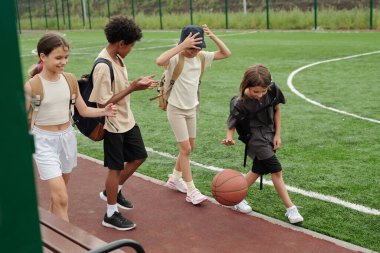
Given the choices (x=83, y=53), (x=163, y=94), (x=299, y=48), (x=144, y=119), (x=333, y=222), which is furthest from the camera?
(x=83, y=53)

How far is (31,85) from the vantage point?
463 centimetres

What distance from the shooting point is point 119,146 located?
17.7 ft

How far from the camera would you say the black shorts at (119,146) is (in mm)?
5355

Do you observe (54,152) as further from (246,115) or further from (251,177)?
(251,177)

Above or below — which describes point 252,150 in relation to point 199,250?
above

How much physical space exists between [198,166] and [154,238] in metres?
2.26

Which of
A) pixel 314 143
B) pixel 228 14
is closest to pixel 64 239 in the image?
pixel 314 143

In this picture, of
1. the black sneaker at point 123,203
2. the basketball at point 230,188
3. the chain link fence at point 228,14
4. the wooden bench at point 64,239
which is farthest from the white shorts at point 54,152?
the chain link fence at point 228,14

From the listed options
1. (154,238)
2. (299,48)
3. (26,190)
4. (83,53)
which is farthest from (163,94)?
(83,53)

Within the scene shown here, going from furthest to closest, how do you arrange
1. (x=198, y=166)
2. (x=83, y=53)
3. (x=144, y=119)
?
1. (x=83, y=53)
2. (x=144, y=119)
3. (x=198, y=166)

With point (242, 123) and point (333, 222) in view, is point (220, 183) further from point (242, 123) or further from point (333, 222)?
point (333, 222)

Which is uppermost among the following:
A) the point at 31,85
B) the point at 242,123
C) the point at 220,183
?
the point at 31,85

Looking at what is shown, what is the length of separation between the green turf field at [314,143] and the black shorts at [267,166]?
423 mm

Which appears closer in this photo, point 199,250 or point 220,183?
point 199,250
